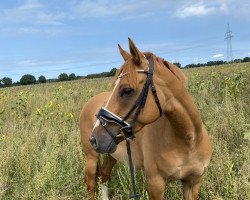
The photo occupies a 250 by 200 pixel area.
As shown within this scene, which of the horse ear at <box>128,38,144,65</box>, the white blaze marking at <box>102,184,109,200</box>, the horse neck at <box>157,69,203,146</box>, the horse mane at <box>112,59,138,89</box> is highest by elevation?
the horse ear at <box>128,38,144,65</box>

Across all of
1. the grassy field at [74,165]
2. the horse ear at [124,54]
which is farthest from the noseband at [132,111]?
the grassy field at [74,165]

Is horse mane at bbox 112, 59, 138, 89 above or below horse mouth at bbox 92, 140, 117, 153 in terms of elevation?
above

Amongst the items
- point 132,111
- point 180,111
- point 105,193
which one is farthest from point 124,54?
point 105,193

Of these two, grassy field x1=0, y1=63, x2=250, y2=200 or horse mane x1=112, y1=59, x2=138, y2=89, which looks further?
grassy field x1=0, y1=63, x2=250, y2=200

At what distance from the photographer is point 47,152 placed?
17.9ft

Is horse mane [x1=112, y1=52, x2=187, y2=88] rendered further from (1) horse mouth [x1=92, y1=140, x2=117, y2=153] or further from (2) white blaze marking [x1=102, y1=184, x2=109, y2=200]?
(2) white blaze marking [x1=102, y1=184, x2=109, y2=200]

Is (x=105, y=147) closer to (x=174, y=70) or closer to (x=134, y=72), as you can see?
(x=134, y=72)

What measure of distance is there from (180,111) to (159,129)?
0.48 meters

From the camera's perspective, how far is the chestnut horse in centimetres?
286

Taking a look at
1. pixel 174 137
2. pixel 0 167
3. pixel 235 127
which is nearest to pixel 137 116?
pixel 174 137

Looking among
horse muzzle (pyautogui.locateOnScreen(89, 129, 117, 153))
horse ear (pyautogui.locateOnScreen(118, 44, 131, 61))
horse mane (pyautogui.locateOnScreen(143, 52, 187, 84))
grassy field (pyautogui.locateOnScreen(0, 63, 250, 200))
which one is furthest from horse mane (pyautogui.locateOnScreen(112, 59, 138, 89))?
grassy field (pyautogui.locateOnScreen(0, 63, 250, 200))

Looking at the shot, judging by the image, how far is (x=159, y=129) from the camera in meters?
3.52

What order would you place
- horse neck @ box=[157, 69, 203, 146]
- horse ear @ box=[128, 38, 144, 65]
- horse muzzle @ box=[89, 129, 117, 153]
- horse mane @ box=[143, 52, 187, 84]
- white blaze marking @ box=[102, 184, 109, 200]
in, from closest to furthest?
1. horse ear @ box=[128, 38, 144, 65]
2. horse muzzle @ box=[89, 129, 117, 153]
3. horse neck @ box=[157, 69, 203, 146]
4. horse mane @ box=[143, 52, 187, 84]
5. white blaze marking @ box=[102, 184, 109, 200]

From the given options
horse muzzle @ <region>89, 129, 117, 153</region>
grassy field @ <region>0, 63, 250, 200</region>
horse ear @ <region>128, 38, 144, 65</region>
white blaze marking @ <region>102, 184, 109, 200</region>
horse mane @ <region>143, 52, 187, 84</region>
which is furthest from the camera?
white blaze marking @ <region>102, 184, 109, 200</region>
